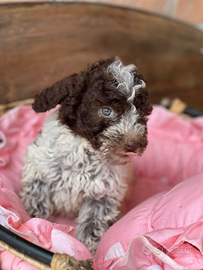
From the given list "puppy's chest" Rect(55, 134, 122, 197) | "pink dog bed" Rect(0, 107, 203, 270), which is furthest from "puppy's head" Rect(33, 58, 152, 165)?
"pink dog bed" Rect(0, 107, 203, 270)

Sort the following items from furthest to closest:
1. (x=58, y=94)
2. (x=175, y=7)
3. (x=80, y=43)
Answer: (x=175, y=7), (x=80, y=43), (x=58, y=94)

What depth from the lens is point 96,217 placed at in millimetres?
1825

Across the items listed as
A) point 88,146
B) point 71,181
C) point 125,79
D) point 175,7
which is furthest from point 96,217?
point 175,7

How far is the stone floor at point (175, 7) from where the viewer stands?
10.3 ft

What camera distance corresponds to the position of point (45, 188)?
1.86 m

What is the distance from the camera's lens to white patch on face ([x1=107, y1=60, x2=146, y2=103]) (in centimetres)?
150

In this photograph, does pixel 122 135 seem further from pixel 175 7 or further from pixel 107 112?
pixel 175 7

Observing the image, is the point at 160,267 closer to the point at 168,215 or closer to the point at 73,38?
the point at 168,215

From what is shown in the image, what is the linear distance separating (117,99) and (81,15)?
1.51 metres

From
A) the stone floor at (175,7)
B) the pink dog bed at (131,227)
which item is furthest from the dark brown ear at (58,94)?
the stone floor at (175,7)

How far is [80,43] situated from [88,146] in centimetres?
147

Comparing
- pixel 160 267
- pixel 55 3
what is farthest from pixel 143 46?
pixel 160 267

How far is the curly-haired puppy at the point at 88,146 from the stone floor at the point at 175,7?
1.74 metres

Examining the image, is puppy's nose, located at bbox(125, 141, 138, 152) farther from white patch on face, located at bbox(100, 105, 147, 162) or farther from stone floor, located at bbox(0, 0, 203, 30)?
stone floor, located at bbox(0, 0, 203, 30)
